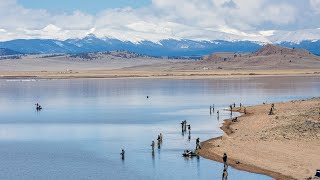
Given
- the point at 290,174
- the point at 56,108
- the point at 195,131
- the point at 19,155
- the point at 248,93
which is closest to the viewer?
the point at 290,174

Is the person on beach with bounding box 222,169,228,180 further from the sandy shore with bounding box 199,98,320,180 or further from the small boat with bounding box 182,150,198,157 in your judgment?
the small boat with bounding box 182,150,198,157

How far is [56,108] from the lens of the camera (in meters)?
88.4

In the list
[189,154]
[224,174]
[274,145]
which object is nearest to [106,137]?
[189,154]

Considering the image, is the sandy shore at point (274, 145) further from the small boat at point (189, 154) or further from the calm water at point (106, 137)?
the calm water at point (106, 137)

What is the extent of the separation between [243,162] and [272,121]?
17.9 meters

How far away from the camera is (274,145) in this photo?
152 feet

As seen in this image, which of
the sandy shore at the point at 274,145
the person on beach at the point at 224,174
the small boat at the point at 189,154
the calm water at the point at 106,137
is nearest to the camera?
the person on beach at the point at 224,174

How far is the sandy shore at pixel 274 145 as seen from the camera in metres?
39.5

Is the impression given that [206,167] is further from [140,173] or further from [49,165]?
[49,165]

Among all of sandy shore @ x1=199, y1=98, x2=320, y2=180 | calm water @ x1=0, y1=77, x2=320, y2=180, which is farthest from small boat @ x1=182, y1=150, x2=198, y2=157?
sandy shore @ x1=199, y1=98, x2=320, y2=180

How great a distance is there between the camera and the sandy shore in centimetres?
3950

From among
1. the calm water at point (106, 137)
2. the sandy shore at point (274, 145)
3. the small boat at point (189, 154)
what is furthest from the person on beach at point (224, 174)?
the small boat at point (189, 154)

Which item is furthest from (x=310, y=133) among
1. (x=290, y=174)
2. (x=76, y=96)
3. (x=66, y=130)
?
(x=76, y=96)

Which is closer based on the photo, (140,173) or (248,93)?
(140,173)
